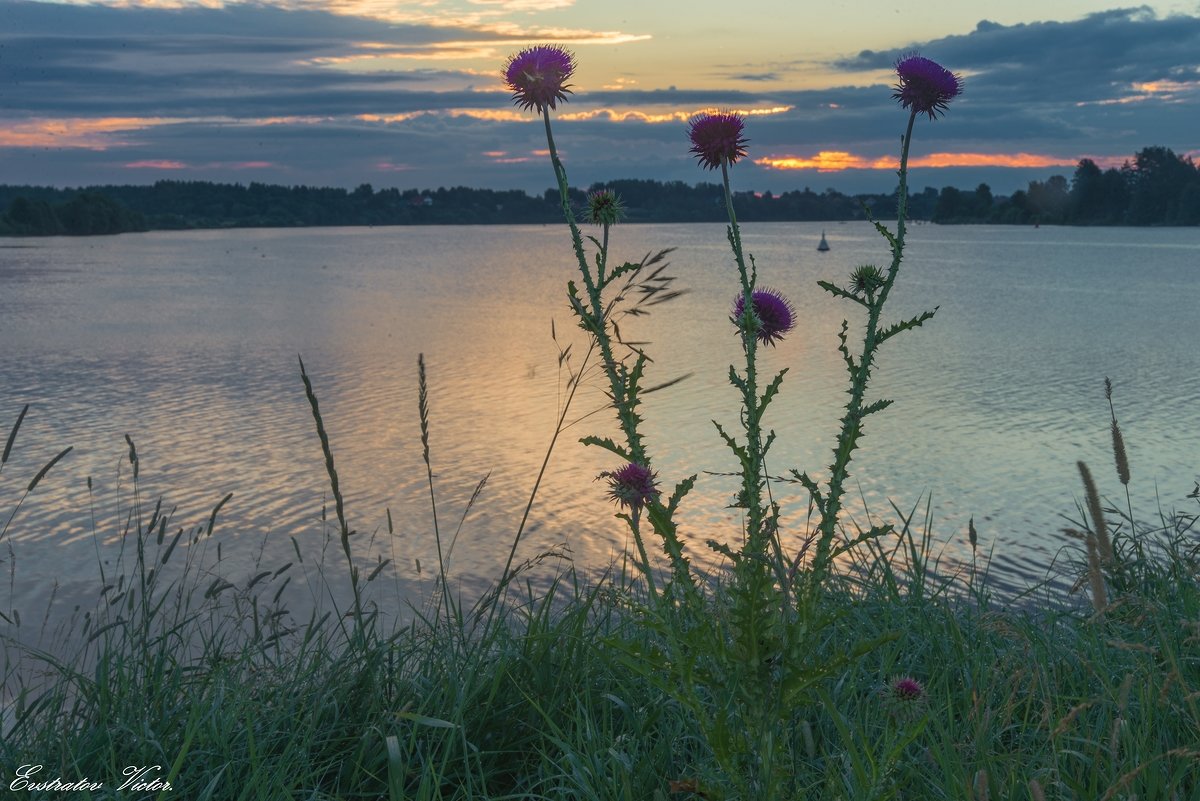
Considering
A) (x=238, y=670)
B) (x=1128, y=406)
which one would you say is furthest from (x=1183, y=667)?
(x=1128, y=406)

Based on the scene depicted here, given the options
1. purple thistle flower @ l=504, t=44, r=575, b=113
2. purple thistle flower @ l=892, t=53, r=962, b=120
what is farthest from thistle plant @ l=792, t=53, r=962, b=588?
purple thistle flower @ l=504, t=44, r=575, b=113

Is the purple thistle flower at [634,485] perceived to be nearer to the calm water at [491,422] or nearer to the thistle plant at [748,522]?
the thistle plant at [748,522]

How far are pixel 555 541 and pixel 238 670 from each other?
280 inches

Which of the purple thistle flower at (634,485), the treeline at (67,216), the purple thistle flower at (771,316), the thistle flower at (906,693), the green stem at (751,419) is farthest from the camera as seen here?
the treeline at (67,216)

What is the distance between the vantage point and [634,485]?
370 centimetres

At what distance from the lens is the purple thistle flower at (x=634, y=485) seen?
359cm

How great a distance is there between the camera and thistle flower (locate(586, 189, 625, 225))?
12.6 ft

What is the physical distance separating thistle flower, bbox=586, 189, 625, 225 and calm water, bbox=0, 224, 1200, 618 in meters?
2.75

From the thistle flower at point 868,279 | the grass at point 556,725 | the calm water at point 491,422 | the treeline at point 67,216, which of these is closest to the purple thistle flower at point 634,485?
the grass at point 556,725

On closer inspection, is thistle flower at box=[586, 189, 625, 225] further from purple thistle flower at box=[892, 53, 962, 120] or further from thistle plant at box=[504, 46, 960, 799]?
purple thistle flower at box=[892, 53, 962, 120]

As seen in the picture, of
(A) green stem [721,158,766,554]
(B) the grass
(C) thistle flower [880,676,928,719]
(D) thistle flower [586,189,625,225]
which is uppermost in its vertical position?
(D) thistle flower [586,189,625,225]

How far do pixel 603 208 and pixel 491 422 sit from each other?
14.3 metres

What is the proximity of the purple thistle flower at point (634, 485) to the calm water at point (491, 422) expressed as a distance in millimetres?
2680

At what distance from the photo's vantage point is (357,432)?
679 inches
